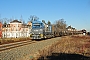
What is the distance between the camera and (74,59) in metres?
11.6

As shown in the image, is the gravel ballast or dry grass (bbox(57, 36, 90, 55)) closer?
the gravel ballast

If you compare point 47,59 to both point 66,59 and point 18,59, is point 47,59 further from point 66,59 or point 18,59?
point 18,59

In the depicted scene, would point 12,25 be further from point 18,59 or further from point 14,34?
point 18,59

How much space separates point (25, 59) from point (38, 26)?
24822 millimetres

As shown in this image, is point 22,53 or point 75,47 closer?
point 22,53

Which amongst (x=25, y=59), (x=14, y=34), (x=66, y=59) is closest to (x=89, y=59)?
(x=66, y=59)

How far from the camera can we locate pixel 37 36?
116 ft

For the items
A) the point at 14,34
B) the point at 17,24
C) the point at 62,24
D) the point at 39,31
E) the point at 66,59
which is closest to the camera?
the point at 66,59

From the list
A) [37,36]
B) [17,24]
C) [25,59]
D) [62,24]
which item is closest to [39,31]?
[37,36]

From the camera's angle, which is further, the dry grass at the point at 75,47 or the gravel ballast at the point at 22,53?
the dry grass at the point at 75,47

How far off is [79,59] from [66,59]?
2.82 feet

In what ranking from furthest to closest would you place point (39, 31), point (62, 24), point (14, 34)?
point (62, 24), point (14, 34), point (39, 31)

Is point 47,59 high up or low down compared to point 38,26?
→ down

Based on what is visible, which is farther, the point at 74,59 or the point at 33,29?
the point at 33,29
